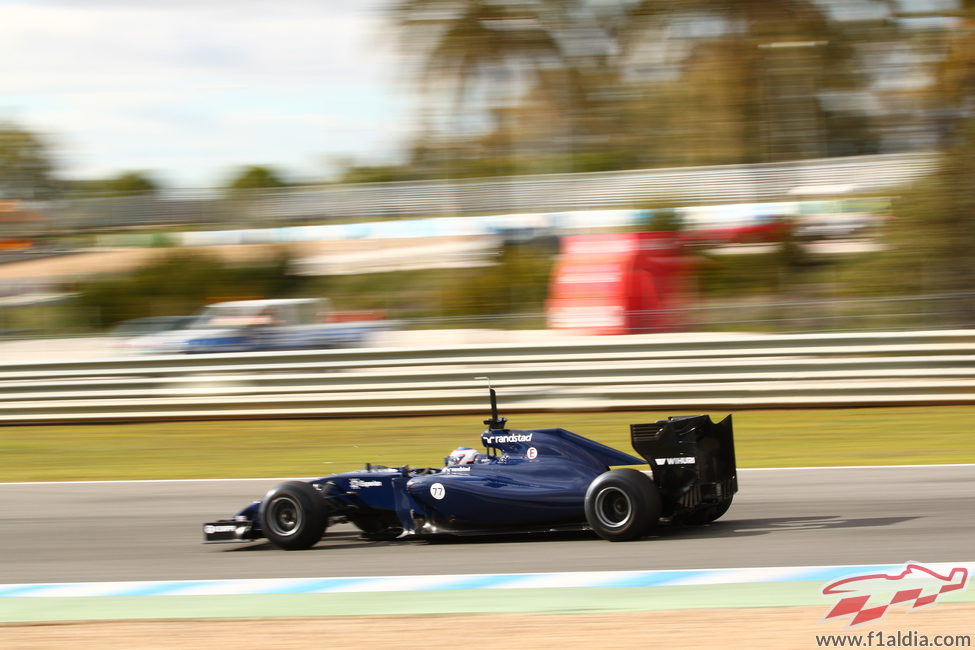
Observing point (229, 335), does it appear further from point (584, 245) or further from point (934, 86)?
point (934, 86)

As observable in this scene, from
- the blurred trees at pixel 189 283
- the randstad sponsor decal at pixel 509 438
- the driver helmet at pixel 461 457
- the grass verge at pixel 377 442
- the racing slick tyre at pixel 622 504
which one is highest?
the blurred trees at pixel 189 283

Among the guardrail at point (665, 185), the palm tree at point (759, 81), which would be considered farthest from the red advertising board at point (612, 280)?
the palm tree at point (759, 81)

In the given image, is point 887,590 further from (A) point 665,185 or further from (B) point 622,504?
(A) point 665,185

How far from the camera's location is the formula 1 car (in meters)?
6.72

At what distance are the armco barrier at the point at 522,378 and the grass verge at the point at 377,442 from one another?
0.22 meters

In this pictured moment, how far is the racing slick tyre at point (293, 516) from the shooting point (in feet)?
23.7

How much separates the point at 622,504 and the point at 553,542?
0.63 m

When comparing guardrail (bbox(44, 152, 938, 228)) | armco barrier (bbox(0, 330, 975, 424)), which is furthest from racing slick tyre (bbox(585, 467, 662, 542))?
guardrail (bbox(44, 152, 938, 228))

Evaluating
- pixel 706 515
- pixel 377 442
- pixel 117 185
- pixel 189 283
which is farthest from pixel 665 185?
pixel 117 185

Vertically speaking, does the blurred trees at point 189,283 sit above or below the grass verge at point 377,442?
above

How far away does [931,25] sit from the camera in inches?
748

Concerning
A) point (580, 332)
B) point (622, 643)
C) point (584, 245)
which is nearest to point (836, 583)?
point (622, 643)

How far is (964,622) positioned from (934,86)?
618 inches

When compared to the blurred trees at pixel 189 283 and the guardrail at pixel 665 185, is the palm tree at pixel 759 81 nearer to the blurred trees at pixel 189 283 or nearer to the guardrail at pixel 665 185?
the guardrail at pixel 665 185
